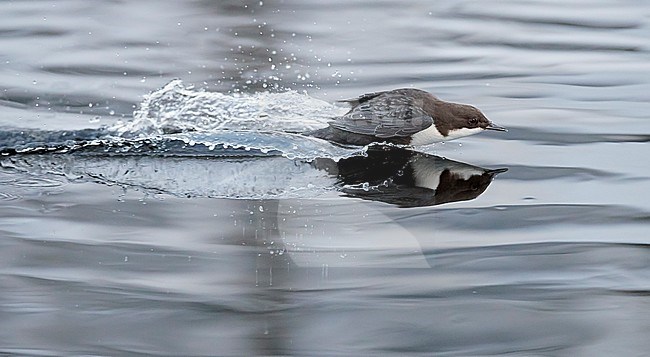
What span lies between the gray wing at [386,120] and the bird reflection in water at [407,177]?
111 mm

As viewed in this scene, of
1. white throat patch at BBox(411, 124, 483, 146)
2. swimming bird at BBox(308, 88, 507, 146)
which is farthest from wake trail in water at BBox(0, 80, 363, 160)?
white throat patch at BBox(411, 124, 483, 146)

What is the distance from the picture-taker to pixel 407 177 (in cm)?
576

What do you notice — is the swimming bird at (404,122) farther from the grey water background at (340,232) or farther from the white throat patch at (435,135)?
the grey water background at (340,232)

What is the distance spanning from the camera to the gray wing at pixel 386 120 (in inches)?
241

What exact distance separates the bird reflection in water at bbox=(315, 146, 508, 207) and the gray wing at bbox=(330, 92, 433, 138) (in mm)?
111

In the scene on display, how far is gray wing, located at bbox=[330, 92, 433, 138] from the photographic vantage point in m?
6.12

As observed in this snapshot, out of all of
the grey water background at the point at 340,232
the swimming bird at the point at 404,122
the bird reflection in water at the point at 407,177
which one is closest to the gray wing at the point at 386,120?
the swimming bird at the point at 404,122

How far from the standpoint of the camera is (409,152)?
6215mm

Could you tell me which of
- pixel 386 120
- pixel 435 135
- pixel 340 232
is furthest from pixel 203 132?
pixel 340 232

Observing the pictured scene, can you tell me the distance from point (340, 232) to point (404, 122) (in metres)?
1.33

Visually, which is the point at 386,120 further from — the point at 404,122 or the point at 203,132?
the point at 203,132

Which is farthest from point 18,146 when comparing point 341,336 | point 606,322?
point 606,322

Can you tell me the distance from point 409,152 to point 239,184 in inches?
40.2

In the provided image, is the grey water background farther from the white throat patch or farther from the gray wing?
the gray wing
